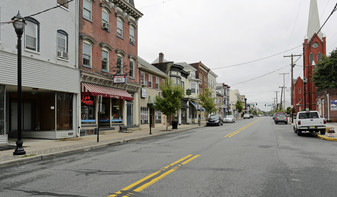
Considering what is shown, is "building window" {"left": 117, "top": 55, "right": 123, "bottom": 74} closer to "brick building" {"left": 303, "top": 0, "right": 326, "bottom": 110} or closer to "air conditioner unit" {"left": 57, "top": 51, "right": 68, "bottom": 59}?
"air conditioner unit" {"left": 57, "top": 51, "right": 68, "bottom": 59}

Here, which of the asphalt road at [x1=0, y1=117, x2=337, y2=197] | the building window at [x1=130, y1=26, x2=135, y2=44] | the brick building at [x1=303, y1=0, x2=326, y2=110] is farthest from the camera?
the brick building at [x1=303, y1=0, x2=326, y2=110]

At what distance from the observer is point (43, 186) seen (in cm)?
551

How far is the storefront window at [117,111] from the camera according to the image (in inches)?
840

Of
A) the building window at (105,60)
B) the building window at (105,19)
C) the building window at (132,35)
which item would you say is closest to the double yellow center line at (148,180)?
the building window at (105,60)

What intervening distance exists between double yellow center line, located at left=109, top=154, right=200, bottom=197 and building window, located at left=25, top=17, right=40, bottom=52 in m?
10.9

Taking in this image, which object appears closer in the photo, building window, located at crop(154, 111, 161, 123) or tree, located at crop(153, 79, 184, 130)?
tree, located at crop(153, 79, 184, 130)

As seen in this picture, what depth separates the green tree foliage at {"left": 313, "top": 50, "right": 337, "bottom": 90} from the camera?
45469 mm

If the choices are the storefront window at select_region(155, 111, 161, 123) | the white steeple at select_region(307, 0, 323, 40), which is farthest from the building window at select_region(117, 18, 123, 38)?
the white steeple at select_region(307, 0, 323, 40)

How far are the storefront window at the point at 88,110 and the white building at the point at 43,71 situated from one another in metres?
0.67

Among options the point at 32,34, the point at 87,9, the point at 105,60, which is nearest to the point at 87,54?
the point at 105,60

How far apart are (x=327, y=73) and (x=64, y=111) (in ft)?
154

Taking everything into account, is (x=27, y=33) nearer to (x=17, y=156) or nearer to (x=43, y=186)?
(x=17, y=156)

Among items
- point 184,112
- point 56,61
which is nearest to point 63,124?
point 56,61

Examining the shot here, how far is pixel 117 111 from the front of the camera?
22.0m
